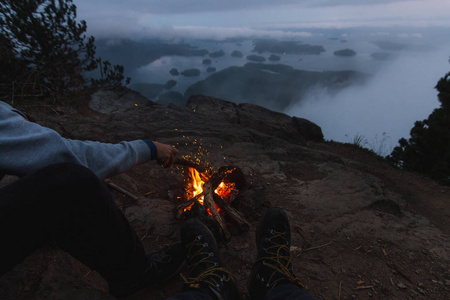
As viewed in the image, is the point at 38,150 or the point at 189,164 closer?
the point at 38,150

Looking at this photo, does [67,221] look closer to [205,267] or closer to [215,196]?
[205,267]

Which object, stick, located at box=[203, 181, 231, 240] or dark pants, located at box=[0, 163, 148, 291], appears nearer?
dark pants, located at box=[0, 163, 148, 291]

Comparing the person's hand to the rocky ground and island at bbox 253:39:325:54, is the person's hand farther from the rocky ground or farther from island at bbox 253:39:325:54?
island at bbox 253:39:325:54

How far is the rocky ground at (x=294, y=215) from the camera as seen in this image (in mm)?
2297

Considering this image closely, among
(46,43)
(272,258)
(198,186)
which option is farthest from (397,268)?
(46,43)

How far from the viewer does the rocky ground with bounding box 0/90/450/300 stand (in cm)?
230

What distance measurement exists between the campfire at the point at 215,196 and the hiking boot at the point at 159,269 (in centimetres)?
56

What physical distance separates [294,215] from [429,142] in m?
9.34

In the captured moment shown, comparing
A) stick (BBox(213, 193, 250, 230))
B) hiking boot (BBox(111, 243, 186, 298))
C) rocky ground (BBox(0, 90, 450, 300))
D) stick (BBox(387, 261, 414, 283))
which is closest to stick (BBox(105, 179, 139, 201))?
rocky ground (BBox(0, 90, 450, 300))

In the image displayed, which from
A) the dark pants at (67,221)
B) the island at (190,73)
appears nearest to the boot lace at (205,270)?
the dark pants at (67,221)

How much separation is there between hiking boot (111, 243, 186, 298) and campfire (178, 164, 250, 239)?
56 cm

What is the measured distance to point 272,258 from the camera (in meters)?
2.21

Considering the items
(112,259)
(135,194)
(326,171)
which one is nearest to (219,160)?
(135,194)

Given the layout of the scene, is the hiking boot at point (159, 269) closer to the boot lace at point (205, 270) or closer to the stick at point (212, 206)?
the boot lace at point (205, 270)
